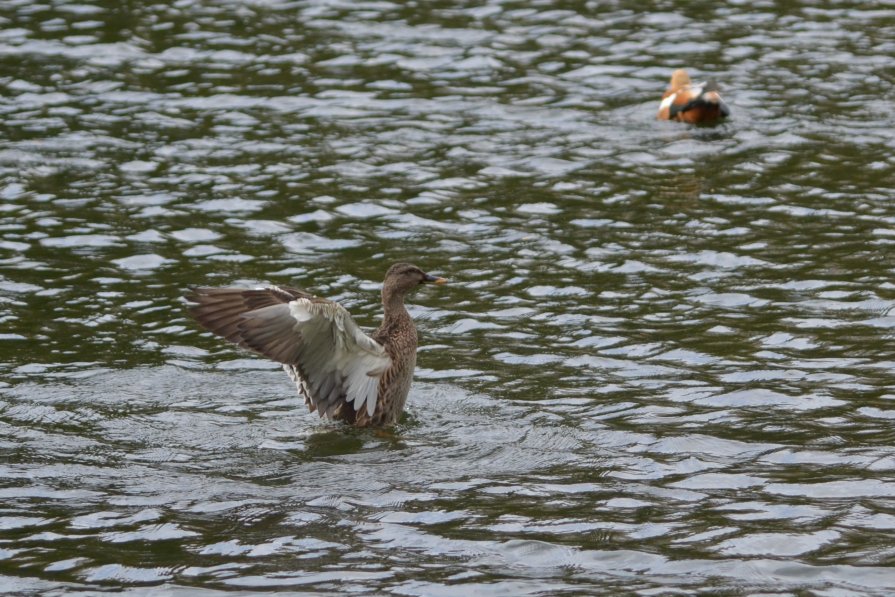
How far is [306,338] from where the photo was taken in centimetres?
907

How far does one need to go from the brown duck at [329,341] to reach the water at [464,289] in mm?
281

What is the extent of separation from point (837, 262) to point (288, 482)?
18.0ft

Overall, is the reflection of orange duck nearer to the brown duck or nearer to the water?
the water

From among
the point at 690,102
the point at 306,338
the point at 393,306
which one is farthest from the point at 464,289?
the point at 690,102

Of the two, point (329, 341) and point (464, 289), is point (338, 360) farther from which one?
point (464, 289)

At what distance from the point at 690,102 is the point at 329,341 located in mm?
7157

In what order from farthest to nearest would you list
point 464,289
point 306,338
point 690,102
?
point 690,102, point 464,289, point 306,338

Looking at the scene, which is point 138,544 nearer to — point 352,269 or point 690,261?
point 352,269

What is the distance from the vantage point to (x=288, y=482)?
323 inches

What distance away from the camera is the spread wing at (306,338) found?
880 cm

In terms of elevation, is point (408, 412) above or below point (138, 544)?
below

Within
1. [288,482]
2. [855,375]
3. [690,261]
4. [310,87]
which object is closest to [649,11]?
[310,87]

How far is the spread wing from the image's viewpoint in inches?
346

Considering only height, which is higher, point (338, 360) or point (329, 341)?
point (329, 341)
